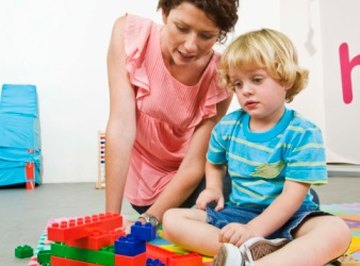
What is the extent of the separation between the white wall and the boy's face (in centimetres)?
182

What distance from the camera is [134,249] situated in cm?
59

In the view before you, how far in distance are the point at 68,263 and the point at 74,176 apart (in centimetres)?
192

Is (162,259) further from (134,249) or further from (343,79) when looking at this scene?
(343,79)

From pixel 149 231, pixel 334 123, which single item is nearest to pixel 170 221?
pixel 149 231

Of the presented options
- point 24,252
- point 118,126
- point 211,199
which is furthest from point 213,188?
point 24,252

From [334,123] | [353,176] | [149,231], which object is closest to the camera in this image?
[149,231]

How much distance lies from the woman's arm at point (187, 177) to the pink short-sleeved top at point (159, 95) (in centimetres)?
6

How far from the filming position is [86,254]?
2.08ft

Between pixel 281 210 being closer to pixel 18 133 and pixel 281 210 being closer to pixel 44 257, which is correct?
pixel 44 257

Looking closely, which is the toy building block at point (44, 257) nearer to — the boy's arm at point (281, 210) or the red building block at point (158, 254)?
the red building block at point (158, 254)

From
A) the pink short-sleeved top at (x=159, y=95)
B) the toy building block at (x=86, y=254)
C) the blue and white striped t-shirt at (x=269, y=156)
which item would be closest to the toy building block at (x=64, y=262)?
the toy building block at (x=86, y=254)

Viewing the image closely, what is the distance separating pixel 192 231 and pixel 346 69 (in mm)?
2033

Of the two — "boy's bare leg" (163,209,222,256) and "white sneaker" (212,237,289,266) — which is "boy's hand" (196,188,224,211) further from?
"white sneaker" (212,237,289,266)

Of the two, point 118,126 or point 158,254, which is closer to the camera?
point 158,254
